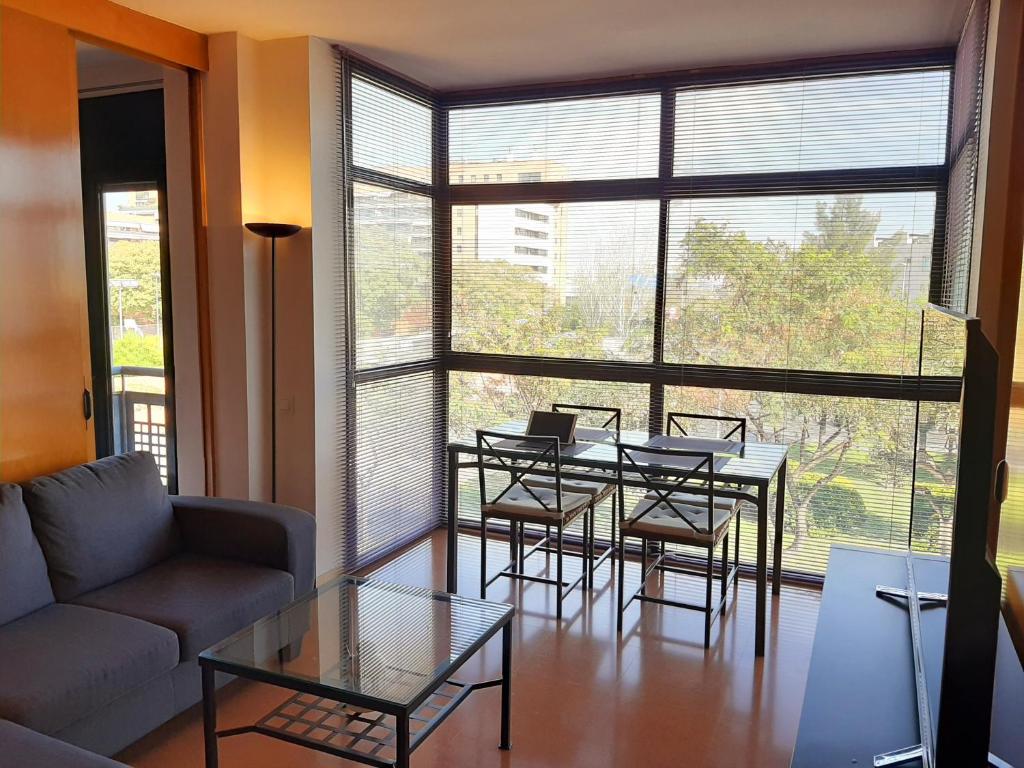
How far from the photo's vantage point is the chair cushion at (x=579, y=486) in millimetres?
4195

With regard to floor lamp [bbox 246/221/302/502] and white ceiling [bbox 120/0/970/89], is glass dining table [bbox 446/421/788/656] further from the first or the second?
white ceiling [bbox 120/0/970/89]

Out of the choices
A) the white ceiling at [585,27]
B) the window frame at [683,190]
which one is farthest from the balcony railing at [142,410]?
the white ceiling at [585,27]

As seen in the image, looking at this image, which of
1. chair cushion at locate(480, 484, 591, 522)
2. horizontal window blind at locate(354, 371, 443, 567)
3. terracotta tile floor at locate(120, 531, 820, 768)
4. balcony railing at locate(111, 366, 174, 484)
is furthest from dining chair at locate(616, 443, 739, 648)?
balcony railing at locate(111, 366, 174, 484)

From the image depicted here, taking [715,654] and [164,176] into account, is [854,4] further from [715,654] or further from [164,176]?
[164,176]

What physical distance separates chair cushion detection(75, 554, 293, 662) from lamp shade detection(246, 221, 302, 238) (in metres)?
1.53

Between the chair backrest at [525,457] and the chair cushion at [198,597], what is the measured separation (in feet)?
3.63

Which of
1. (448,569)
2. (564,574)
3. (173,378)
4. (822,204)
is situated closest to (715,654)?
(564,574)

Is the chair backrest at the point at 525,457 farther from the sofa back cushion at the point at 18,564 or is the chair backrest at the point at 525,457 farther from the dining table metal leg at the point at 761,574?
the sofa back cushion at the point at 18,564

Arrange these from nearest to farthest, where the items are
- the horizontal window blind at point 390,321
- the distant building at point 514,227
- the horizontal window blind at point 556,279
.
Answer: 1. the horizontal window blind at point 390,321
2. the horizontal window blind at point 556,279
3. the distant building at point 514,227

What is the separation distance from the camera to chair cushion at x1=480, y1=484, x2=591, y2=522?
153 inches

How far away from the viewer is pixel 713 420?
4480 mm

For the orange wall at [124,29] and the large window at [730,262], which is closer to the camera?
the orange wall at [124,29]

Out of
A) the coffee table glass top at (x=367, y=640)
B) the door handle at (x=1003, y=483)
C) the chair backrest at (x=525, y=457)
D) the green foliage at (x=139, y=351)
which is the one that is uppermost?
the green foliage at (x=139, y=351)

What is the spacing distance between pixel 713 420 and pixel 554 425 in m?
0.99
